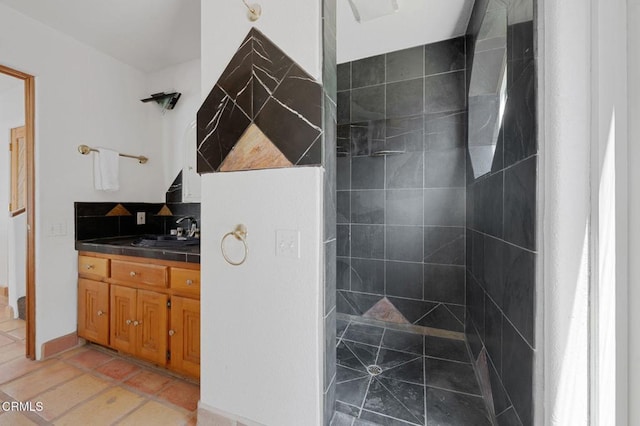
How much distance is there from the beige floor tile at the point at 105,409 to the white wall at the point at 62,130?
89 cm

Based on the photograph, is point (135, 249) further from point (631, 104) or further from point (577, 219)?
point (631, 104)

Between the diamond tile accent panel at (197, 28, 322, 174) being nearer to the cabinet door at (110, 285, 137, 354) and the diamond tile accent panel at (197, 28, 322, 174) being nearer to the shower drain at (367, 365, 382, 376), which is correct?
the cabinet door at (110, 285, 137, 354)

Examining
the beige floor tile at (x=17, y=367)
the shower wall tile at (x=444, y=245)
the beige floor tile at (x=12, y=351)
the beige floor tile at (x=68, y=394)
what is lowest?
the beige floor tile at (x=68, y=394)

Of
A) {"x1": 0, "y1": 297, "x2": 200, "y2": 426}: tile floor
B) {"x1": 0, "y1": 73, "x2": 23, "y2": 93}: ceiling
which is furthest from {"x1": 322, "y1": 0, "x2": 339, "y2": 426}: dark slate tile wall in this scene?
{"x1": 0, "y1": 73, "x2": 23, "y2": 93}: ceiling

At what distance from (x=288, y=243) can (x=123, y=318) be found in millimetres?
1680

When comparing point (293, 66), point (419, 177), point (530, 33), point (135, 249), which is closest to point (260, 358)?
point (135, 249)

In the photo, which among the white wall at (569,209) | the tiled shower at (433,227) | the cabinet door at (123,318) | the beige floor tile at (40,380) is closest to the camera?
the white wall at (569,209)

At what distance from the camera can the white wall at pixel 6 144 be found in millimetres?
2798

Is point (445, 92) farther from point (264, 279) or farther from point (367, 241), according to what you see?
point (264, 279)

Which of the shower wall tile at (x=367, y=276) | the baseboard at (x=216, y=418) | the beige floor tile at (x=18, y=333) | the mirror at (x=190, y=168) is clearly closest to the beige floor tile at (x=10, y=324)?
the beige floor tile at (x=18, y=333)

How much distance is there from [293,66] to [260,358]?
1.40 metres

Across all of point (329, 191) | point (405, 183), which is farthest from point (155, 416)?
point (405, 183)

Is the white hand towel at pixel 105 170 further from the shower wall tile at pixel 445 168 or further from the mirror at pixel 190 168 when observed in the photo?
the shower wall tile at pixel 445 168

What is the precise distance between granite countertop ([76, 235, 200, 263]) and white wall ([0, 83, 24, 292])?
1.59m
